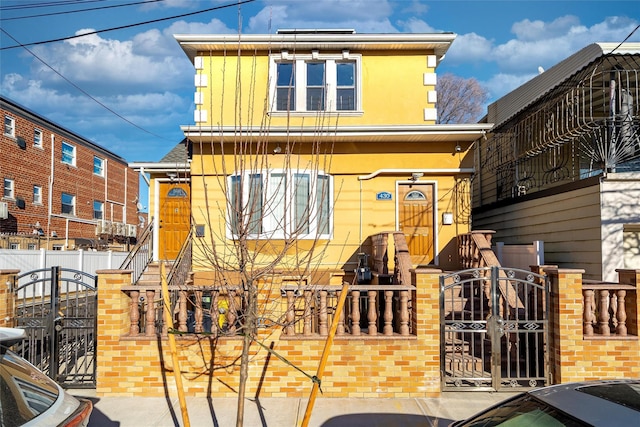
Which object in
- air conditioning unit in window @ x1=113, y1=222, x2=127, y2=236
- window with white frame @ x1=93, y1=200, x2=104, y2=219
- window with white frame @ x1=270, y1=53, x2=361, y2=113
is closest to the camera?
window with white frame @ x1=270, y1=53, x2=361, y2=113

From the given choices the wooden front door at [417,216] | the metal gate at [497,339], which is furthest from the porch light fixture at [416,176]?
the metal gate at [497,339]

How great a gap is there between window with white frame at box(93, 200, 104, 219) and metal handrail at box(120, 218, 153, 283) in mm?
19831

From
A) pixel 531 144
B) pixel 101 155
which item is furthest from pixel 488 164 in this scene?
pixel 101 155

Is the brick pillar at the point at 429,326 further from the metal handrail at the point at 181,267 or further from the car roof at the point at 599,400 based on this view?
the metal handrail at the point at 181,267

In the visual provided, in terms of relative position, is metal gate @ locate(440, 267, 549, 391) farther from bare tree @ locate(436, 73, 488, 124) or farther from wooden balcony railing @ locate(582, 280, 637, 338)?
bare tree @ locate(436, 73, 488, 124)

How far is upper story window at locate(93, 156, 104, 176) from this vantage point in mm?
29453

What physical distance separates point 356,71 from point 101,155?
80.2 ft

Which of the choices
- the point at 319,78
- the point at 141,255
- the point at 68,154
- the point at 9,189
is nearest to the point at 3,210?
the point at 9,189

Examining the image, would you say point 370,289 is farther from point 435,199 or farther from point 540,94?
point 540,94

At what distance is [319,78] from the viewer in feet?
39.6

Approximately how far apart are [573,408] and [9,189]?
81.9 ft

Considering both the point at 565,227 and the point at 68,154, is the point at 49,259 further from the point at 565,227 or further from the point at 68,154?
the point at 565,227

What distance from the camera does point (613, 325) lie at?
21.3ft

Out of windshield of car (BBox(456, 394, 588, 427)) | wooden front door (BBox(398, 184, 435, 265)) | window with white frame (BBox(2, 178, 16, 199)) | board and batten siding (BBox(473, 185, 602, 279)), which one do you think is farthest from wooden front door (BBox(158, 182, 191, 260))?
window with white frame (BBox(2, 178, 16, 199))
